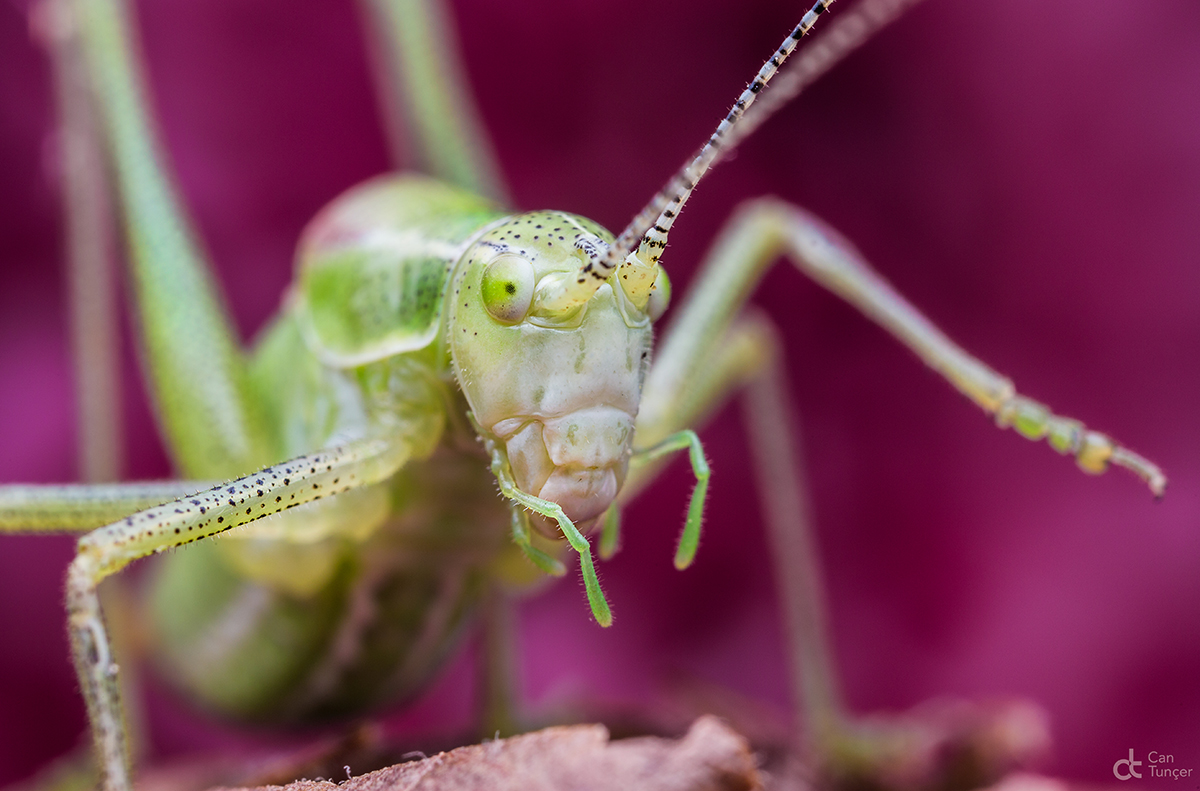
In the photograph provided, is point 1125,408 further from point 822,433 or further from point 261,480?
point 261,480

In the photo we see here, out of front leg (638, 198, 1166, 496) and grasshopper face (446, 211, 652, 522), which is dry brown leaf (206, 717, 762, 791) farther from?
front leg (638, 198, 1166, 496)

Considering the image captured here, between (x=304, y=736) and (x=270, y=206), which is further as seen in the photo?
(x=270, y=206)

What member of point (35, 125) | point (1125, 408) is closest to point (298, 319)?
point (35, 125)

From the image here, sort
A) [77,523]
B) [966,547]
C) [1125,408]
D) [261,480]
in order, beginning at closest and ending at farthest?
[261,480] → [77,523] → [1125,408] → [966,547]


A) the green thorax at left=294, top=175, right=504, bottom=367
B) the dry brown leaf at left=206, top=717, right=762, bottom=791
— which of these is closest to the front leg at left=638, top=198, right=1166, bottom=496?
the green thorax at left=294, top=175, right=504, bottom=367

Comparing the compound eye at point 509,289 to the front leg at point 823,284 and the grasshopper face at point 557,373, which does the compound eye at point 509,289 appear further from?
the front leg at point 823,284

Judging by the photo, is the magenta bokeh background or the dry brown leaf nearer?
the dry brown leaf
